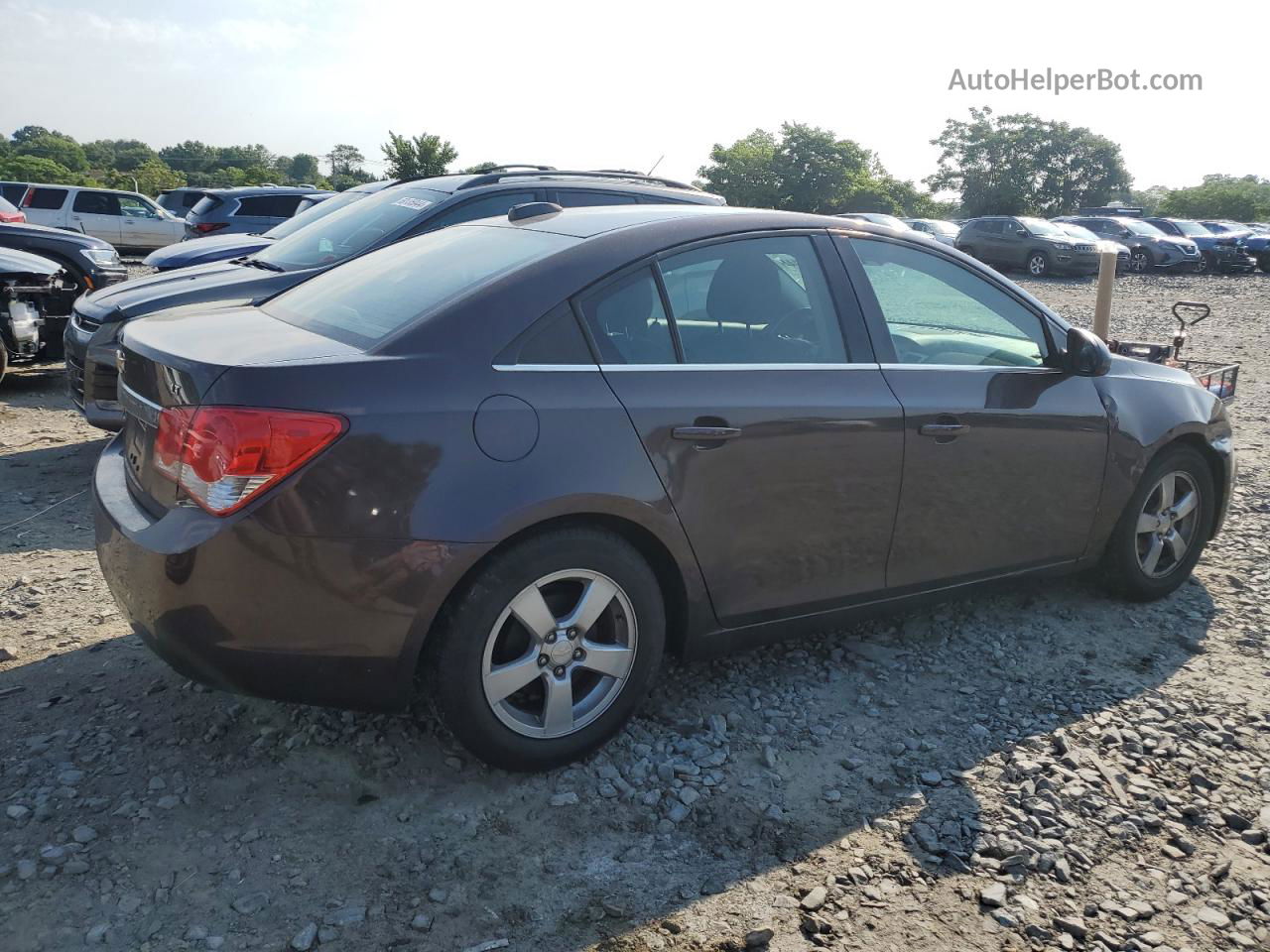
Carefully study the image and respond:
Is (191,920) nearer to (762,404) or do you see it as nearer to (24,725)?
(24,725)

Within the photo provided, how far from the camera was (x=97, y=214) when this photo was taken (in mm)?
23172

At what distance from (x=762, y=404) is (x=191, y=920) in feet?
6.82

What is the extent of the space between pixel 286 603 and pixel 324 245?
4532 millimetres

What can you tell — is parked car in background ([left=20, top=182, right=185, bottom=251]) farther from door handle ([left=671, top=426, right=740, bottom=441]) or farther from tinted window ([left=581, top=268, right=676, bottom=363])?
door handle ([left=671, top=426, right=740, bottom=441])

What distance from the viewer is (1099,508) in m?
4.29

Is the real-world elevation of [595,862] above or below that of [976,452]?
below

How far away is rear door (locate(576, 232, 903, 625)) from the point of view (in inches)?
125

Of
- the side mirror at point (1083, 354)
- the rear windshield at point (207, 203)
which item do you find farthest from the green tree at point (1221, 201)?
the side mirror at point (1083, 354)

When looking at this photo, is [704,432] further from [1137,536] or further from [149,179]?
[149,179]

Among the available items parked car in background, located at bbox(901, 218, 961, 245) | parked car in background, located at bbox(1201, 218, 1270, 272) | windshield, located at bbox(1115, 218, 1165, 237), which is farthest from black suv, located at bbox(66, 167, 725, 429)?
parked car in background, located at bbox(1201, 218, 1270, 272)

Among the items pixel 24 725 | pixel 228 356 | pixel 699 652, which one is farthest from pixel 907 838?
pixel 24 725

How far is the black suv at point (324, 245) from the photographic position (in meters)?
5.92

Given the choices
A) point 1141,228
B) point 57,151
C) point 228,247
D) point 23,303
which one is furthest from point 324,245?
point 57,151

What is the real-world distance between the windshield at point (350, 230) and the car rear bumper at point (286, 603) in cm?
401
